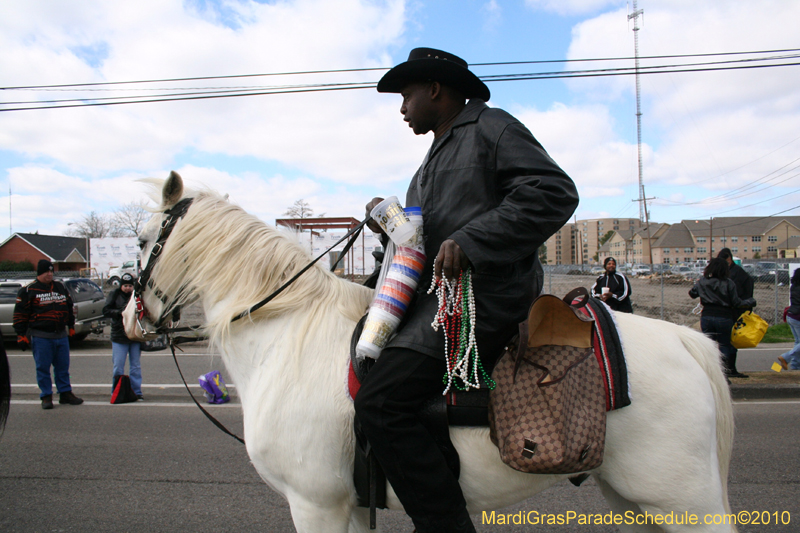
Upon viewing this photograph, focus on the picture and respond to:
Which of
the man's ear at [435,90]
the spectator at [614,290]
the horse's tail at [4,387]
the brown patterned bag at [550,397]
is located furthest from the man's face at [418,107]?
the spectator at [614,290]

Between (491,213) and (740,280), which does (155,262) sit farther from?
(740,280)

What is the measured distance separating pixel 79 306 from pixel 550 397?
12.9 meters

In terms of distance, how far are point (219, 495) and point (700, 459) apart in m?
3.19

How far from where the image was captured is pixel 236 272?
2.03m

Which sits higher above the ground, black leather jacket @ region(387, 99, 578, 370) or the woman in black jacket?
black leather jacket @ region(387, 99, 578, 370)

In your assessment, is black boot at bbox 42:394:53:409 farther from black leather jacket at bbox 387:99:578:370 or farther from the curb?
the curb

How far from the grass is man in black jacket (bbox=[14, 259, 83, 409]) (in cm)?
1363

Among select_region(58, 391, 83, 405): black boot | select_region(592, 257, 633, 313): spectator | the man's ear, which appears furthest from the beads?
select_region(58, 391, 83, 405): black boot

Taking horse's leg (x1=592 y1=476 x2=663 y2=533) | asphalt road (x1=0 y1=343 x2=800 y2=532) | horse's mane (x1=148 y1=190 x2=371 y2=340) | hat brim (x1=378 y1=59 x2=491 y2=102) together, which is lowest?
asphalt road (x1=0 y1=343 x2=800 y2=532)

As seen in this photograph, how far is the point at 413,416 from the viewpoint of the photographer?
5.41 feet

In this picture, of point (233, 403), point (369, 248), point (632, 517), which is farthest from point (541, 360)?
point (369, 248)

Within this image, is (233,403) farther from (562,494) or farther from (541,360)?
(541,360)

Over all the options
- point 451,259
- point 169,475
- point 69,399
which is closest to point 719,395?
point 451,259

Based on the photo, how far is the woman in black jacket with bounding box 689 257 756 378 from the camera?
22.0ft
